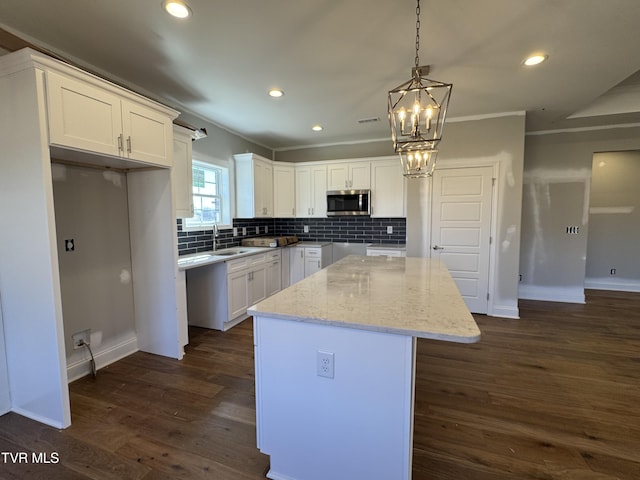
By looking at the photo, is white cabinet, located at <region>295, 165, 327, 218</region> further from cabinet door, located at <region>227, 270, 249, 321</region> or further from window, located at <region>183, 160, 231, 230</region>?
cabinet door, located at <region>227, 270, 249, 321</region>

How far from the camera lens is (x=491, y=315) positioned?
13.0 ft

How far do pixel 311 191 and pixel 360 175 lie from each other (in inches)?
35.5

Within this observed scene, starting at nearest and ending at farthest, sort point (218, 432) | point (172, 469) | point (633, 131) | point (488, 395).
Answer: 1. point (172, 469)
2. point (218, 432)
3. point (488, 395)
4. point (633, 131)

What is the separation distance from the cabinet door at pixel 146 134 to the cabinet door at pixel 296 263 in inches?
101

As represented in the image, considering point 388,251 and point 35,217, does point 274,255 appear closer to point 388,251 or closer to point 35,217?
point 388,251

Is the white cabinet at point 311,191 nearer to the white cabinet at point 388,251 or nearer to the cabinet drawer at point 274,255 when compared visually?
the cabinet drawer at point 274,255

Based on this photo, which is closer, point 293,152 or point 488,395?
point 488,395

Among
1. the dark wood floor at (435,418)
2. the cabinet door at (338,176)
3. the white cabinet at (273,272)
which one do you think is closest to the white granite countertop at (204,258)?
the white cabinet at (273,272)

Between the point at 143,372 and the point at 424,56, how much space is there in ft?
11.8

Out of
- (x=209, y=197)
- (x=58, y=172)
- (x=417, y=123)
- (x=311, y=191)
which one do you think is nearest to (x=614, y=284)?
(x=311, y=191)

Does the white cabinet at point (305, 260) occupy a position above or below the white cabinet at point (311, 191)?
below

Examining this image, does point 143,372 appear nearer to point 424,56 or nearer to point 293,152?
point 424,56

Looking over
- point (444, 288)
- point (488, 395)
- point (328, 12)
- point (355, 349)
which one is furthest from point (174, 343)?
point (328, 12)

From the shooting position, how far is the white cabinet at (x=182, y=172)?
2.91m
